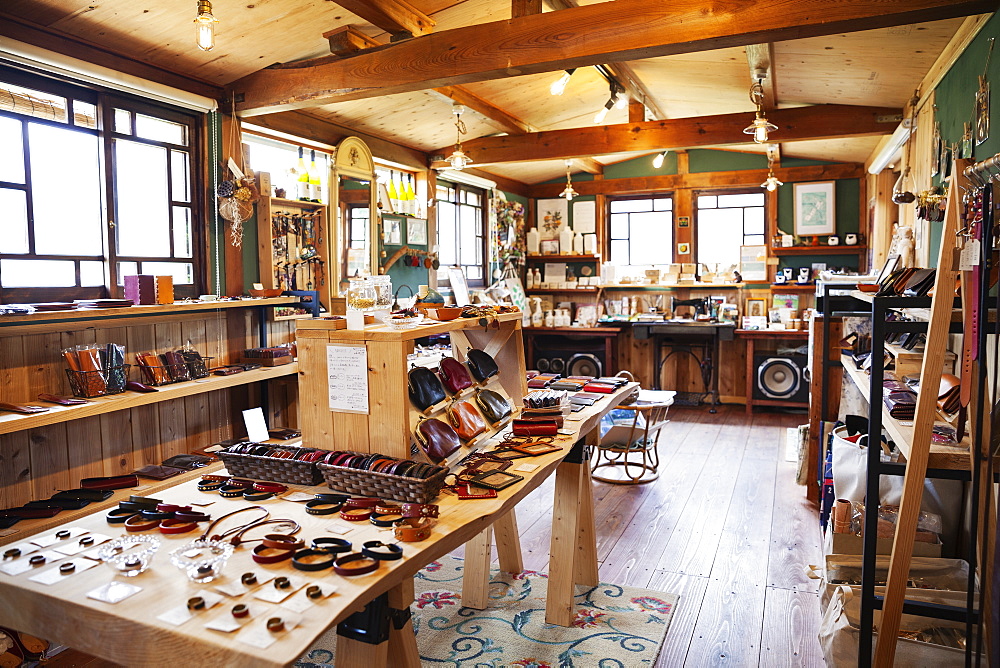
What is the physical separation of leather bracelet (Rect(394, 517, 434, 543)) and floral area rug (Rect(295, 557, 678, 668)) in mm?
1131

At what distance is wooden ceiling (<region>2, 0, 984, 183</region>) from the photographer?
3.36 meters

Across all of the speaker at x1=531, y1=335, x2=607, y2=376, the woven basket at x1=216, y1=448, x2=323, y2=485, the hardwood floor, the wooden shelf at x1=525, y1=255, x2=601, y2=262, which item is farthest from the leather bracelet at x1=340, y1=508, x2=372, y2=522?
the wooden shelf at x1=525, y1=255, x2=601, y2=262

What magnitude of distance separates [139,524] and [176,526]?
0.40 feet

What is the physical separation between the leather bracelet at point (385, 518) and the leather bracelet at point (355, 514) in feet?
0.08

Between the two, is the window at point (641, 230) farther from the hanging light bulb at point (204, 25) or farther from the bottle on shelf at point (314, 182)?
the hanging light bulb at point (204, 25)

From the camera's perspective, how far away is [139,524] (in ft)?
6.09

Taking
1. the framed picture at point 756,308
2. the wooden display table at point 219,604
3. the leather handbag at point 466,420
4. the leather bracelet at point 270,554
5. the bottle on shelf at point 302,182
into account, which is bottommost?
the wooden display table at point 219,604

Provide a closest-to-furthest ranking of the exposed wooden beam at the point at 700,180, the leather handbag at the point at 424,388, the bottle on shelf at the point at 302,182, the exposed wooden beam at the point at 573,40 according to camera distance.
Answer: the leather handbag at the point at 424,388 → the exposed wooden beam at the point at 573,40 → the bottle on shelf at the point at 302,182 → the exposed wooden beam at the point at 700,180

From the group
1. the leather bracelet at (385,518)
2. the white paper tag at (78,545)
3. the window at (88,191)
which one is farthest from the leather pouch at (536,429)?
the window at (88,191)

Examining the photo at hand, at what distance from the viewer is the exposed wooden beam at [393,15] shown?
11.5 ft

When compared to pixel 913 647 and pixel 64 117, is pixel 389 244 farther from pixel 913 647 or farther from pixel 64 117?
pixel 913 647

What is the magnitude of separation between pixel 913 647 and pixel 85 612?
254 centimetres

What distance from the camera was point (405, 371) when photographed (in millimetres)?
2217

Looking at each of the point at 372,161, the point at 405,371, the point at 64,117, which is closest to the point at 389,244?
the point at 372,161
